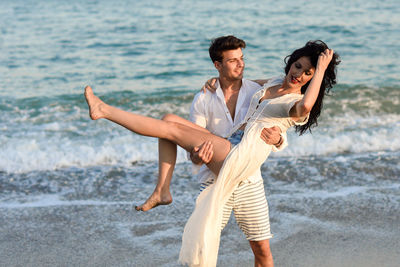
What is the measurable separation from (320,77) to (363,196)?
9.21 ft

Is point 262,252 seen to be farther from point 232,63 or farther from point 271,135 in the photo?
point 232,63

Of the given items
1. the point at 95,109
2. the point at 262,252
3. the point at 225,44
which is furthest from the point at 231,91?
the point at 262,252

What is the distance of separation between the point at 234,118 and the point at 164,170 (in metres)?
0.56

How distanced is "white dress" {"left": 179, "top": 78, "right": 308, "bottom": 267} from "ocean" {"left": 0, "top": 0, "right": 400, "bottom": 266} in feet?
3.68

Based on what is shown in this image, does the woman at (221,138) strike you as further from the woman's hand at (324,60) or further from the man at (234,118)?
the man at (234,118)

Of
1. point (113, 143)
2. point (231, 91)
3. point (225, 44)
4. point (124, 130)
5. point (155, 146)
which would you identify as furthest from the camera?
point (124, 130)

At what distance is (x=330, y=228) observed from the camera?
4930mm

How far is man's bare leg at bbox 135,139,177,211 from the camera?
3430 millimetres

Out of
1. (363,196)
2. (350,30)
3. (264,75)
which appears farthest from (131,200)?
(350,30)

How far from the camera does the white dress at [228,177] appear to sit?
10.7ft

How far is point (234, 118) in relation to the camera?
3498 mm

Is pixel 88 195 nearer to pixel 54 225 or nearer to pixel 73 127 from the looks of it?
pixel 54 225

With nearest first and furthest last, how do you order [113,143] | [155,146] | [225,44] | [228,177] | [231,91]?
1. [228,177]
2. [225,44]
3. [231,91]
4. [155,146]
5. [113,143]

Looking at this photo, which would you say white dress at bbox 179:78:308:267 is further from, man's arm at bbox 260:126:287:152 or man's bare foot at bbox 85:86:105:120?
man's bare foot at bbox 85:86:105:120
